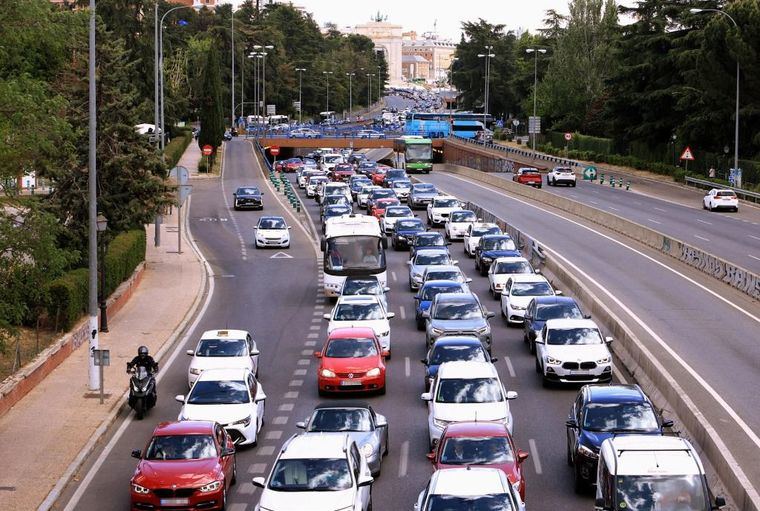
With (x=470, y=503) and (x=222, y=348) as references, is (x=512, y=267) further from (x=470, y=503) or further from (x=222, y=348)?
(x=470, y=503)

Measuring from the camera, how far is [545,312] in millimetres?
33344

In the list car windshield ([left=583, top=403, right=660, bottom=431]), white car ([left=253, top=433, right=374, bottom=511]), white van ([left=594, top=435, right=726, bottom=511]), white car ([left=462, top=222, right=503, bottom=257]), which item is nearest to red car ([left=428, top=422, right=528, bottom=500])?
white car ([left=253, top=433, right=374, bottom=511])

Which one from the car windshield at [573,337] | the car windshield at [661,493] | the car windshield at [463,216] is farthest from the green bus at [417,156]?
the car windshield at [661,493]

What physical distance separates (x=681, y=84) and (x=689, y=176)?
15.5 meters

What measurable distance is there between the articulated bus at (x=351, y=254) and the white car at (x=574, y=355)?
1292cm

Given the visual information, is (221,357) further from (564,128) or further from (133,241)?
(564,128)

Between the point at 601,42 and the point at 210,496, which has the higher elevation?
the point at 601,42

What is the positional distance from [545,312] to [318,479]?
51.3 ft

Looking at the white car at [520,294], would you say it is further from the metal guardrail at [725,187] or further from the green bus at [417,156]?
the green bus at [417,156]

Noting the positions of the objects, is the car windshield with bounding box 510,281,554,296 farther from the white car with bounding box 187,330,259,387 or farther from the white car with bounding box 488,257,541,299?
the white car with bounding box 187,330,259,387

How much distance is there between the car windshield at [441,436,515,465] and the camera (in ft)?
65.6

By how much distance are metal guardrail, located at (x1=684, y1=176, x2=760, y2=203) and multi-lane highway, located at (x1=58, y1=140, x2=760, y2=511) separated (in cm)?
1690

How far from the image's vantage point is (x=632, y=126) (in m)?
107

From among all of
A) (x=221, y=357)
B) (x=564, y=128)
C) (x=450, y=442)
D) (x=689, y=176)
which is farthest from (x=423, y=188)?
(x=564, y=128)
